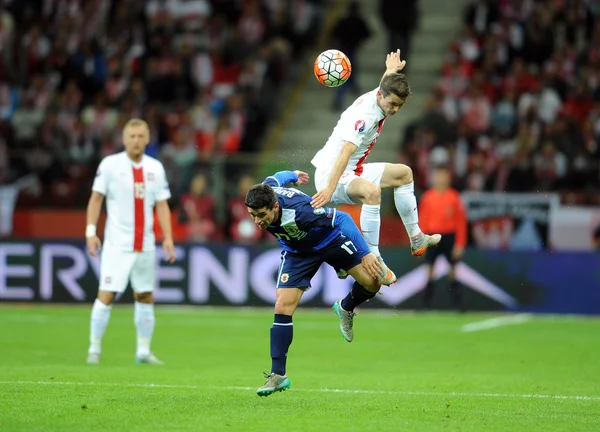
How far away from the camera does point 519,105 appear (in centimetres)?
2234

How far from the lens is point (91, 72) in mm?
24750

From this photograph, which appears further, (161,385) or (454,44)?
(454,44)

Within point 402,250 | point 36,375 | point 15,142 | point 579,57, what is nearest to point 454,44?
point 579,57

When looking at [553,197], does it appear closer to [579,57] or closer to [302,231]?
[579,57]

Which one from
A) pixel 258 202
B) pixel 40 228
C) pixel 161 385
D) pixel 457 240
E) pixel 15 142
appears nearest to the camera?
pixel 258 202

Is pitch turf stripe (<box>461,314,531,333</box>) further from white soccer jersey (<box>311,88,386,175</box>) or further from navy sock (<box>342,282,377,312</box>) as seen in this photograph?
white soccer jersey (<box>311,88,386,175</box>)

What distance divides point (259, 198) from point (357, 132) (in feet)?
5.67

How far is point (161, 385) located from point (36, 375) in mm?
1415

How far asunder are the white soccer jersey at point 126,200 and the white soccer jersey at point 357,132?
2.49m

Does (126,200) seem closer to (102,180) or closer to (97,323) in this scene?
(102,180)

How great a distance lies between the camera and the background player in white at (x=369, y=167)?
34.7 feet

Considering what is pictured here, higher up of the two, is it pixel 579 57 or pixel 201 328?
pixel 579 57

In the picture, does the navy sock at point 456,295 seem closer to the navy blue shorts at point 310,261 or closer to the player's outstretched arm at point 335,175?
the player's outstretched arm at point 335,175

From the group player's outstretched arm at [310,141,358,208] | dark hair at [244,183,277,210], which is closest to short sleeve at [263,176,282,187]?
player's outstretched arm at [310,141,358,208]
